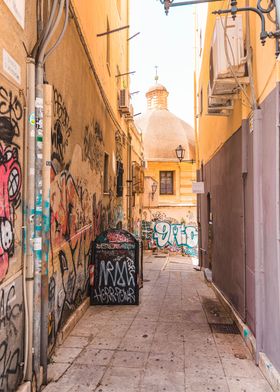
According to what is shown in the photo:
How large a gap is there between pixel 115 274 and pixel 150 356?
2.42 m

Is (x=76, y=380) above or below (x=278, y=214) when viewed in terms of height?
below

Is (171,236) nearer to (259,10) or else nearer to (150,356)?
(150,356)

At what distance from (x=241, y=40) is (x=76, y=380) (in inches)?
203

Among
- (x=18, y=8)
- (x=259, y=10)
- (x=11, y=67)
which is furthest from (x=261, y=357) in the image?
(x=18, y=8)

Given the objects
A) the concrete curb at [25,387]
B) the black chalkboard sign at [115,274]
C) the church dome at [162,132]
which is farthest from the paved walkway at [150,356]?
the church dome at [162,132]

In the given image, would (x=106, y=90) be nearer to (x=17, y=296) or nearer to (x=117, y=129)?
(x=117, y=129)

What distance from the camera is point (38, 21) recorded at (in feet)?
12.9

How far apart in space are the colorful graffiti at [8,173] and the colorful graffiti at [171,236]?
2081cm

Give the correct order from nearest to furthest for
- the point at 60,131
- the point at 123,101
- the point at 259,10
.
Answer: the point at 259,10, the point at 60,131, the point at 123,101

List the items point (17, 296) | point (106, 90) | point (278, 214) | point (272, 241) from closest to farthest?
1. point (17, 296)
2. point (278, 214)
3. point (272, 241)
4. point (106, 90)

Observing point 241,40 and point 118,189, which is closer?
point 241,40

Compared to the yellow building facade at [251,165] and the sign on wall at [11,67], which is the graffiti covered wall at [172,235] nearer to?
the yellow building facade at [251,165]

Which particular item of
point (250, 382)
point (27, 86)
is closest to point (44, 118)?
point (27, 86)

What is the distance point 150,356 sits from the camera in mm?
4484
